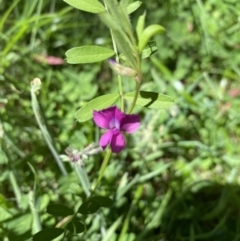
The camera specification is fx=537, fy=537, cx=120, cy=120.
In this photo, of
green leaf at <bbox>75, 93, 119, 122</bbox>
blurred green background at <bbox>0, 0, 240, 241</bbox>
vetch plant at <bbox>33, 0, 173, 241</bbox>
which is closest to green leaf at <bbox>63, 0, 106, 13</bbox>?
vetch plant at <bbox>33, 0, 173, 241</bbox>

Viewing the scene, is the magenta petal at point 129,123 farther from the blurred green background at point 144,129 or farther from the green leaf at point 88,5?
the blurred green background at point 144,129

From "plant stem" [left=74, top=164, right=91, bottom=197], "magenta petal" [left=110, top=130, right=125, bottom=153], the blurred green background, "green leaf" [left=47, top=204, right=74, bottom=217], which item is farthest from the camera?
the blurred green background

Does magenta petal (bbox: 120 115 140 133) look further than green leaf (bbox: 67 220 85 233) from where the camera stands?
No

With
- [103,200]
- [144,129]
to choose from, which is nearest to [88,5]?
[103,200]

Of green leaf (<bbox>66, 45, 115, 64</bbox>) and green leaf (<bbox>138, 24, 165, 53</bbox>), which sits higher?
green leaf (<bbox>138, 24, 165, 53</bbox>)

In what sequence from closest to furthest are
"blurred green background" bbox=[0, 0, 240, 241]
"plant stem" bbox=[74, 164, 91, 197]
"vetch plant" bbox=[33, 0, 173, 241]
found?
A: "vetch plant" bbox=[33, 0, 173, 241], "plant stem" bbox=[74, 164, 91, 197], "blurred green background" bbox=[0, 0, 240, 241]

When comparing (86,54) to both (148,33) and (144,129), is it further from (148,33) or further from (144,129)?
(144,129)

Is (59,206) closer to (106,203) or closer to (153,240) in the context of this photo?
(106,203)

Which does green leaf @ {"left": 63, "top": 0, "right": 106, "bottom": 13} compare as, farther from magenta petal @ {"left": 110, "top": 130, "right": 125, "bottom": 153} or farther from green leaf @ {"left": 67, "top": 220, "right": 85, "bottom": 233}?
green leaf @ {"left": 67, "top": 220, "right": 85, "bottom": 233}
